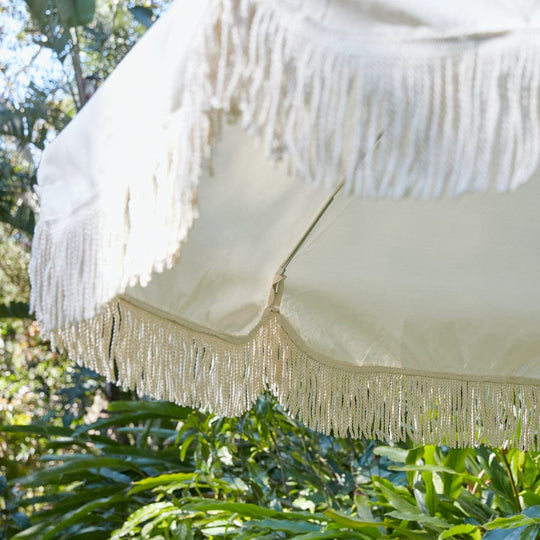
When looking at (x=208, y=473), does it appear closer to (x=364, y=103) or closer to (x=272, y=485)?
(x=272, y=485)

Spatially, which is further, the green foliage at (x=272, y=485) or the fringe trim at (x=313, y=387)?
the green foliage at (x=272, y=485)

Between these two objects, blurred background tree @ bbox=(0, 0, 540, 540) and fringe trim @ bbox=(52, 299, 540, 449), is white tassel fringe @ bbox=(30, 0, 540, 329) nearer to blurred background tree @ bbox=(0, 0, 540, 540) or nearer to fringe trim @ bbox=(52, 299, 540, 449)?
fringe trim @ bbox=(52, 299, 540, 449)

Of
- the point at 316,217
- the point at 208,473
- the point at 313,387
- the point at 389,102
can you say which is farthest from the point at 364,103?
the point at 208,473

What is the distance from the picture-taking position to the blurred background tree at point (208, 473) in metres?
2.32

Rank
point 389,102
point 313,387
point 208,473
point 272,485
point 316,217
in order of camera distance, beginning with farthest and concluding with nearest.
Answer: point 272,485
point 208,473
point 313,387
point 316,217
point 389,102

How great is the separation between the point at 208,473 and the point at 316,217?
1.71 m

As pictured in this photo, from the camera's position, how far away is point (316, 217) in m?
1.37

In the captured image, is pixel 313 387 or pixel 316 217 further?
pixel 313 387

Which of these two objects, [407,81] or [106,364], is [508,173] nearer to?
[407,81]

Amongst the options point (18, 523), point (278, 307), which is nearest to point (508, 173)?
point (278, 307)

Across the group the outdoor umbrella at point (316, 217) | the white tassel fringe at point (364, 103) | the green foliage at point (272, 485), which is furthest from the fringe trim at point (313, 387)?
the white tassel fringe at point (364, 103)

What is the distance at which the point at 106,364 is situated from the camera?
127 centimetres

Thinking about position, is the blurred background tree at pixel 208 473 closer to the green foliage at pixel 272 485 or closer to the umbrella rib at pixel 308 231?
the green foliage at pixel 272 485

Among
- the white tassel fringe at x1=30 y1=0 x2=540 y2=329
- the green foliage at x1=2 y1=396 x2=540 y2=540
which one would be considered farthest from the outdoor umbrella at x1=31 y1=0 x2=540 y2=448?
the green foliage at x1=2 y1=396 x2=540 y2=540
